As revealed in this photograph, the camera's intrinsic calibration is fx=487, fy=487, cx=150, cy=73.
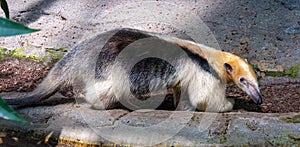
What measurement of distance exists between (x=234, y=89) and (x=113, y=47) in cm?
125

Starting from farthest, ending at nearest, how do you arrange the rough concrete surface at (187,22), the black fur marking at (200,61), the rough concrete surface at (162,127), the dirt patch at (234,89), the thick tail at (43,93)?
the rough concrete surface at (187,22)
the dirt patch at (234,89)
the black fur marking at (200,61)
the thick tail at (43,93)
the rough concrete surface at (162,127)

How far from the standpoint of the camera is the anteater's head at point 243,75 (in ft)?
11.8

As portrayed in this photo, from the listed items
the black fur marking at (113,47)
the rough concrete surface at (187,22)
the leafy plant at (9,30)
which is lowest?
the rough concrete surface at (187,22)

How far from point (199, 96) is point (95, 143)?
1034mm

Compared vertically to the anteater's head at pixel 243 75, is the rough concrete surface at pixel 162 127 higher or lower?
lower

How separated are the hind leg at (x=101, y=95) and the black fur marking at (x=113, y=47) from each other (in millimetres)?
67

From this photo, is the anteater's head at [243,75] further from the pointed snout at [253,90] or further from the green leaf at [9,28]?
the green leaf at [9,28]

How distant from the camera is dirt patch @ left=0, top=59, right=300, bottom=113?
3.87 m

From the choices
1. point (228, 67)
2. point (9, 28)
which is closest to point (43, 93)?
point (228, 67)

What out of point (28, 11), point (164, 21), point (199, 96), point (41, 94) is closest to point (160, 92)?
point (199, 96)

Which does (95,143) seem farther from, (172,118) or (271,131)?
(271,131)

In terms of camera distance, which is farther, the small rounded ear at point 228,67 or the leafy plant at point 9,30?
the small rounded ear at point 228,67

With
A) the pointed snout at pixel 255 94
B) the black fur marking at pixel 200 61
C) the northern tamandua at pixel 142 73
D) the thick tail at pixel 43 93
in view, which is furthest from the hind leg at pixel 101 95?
the pointed snout at pixel 255 94

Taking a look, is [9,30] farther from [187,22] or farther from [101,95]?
[187,22]
